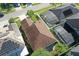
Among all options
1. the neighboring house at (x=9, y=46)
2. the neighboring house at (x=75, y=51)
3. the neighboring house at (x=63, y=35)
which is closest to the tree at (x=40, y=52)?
the neighboring house at (x=9, y=46)

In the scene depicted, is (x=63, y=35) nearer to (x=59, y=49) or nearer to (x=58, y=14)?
(x=59, y=49)

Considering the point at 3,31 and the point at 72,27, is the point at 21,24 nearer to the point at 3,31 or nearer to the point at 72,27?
the point at 3,31

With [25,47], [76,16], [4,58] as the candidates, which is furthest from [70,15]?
[4,58]

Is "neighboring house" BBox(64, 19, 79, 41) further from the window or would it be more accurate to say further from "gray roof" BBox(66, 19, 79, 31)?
the window

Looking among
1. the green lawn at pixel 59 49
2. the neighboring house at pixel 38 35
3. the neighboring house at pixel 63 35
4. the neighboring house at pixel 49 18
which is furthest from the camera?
the neighboring house at pixel 49 18

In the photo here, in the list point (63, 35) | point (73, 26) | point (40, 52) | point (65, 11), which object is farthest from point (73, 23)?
point (40, 52)

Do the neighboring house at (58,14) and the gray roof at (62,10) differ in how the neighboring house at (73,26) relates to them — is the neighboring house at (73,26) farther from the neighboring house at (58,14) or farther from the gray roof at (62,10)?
the gray roof at (62,10)
